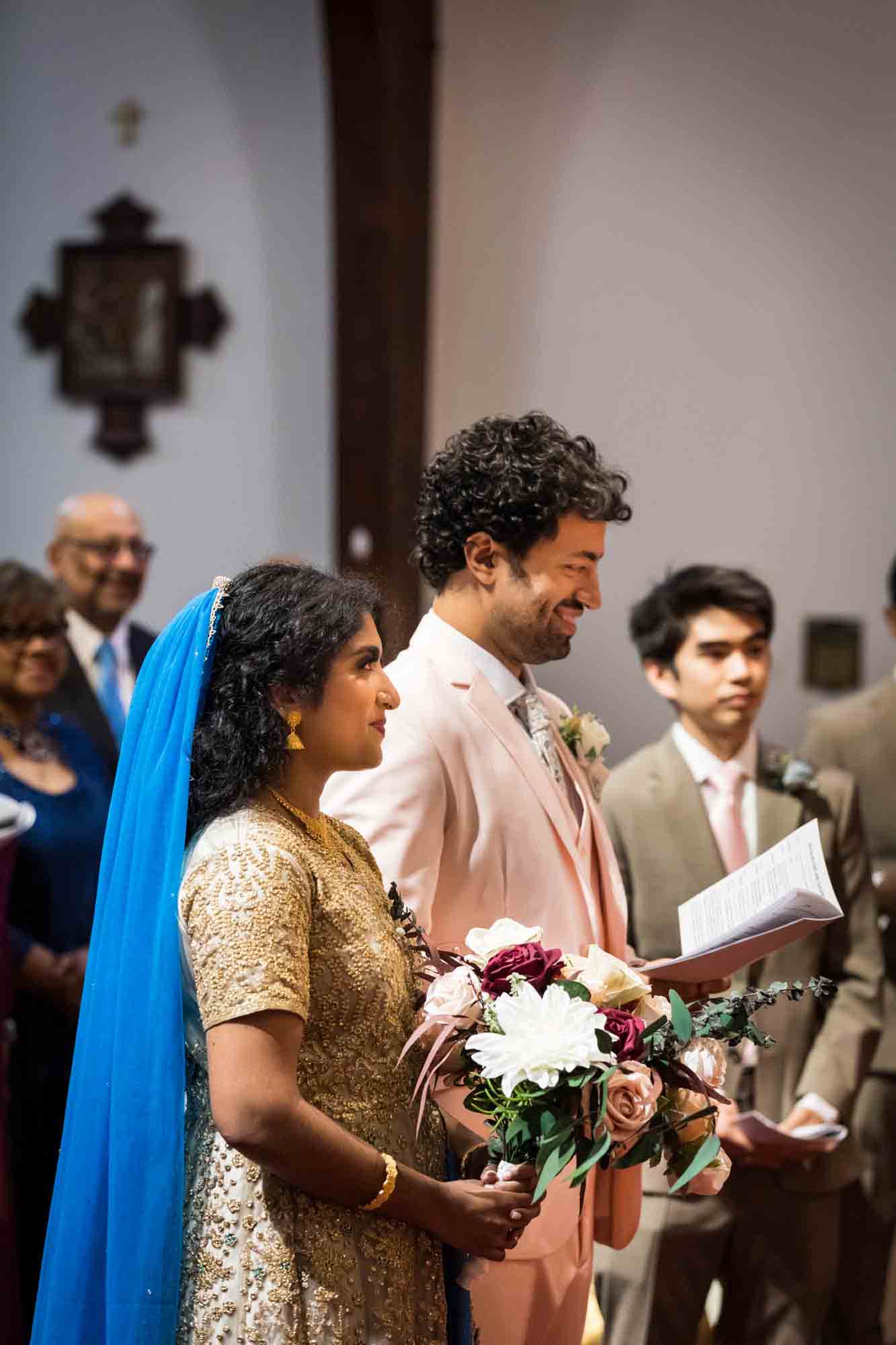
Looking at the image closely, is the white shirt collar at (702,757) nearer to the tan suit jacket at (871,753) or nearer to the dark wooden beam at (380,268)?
the tan suit jacket at (871,753)

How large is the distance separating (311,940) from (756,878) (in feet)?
2.08

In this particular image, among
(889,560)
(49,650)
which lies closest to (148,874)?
(49,650)

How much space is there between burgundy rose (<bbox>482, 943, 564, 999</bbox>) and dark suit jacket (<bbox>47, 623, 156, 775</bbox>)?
→ 2.20m

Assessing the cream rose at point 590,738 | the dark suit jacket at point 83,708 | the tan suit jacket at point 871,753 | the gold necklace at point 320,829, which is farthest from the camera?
the tan suit jacket at point 871,753

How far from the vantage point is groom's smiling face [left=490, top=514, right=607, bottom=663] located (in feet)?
8.27

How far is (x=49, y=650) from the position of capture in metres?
3.96

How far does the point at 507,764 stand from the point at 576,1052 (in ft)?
2.39

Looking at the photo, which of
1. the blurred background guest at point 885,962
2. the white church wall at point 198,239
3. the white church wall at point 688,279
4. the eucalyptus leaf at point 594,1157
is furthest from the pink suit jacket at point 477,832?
the white church wall at point 198,239

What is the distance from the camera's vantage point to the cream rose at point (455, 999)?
6.36 ft

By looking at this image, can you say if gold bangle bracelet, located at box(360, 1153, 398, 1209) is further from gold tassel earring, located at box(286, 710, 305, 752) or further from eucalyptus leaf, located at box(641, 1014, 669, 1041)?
gold tassel earring, located at box(286, 710, 305, 752)

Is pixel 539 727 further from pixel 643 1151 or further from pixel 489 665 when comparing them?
pixel 643 1151

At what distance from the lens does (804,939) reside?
3373 millimetres

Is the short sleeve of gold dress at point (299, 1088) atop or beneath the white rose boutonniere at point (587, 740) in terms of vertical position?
beneath

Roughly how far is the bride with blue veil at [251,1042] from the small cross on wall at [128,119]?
4070 mm
